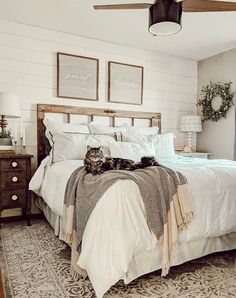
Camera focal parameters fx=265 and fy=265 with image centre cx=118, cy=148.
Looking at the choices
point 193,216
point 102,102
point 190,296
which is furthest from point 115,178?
point 102,102

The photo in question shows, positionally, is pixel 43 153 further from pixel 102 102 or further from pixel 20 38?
pixel 20 38

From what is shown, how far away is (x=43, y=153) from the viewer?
3654 mm

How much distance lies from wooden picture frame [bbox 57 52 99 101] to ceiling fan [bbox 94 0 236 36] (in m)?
1.55

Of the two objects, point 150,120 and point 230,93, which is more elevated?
point 230,93

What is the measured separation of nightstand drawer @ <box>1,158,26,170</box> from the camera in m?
3.06

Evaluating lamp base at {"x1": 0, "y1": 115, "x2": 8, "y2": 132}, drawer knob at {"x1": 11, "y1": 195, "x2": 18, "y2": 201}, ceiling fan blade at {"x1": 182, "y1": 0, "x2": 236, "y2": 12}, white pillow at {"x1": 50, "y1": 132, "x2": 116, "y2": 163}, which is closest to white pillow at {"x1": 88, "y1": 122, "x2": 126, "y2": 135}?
white pillow at {"x1": 50, "y1": 132, "x2": 116, "y2": 163}

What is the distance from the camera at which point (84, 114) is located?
3947mm

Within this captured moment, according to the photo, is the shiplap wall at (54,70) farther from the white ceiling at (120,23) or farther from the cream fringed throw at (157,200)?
the cream fringed throw at (157,200)

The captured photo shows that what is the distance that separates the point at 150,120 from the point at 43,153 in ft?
6.15

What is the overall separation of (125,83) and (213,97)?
1552mm

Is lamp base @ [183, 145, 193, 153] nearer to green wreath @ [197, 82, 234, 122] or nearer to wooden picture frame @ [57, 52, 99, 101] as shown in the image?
green wreath @ [197, 82, 234, 122]

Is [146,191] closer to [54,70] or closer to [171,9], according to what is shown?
[171,9]

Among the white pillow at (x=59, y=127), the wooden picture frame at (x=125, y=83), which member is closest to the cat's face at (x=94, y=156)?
the white pillow at (x=59, y=127)

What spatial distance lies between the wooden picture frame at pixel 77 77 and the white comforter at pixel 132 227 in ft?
7.61
